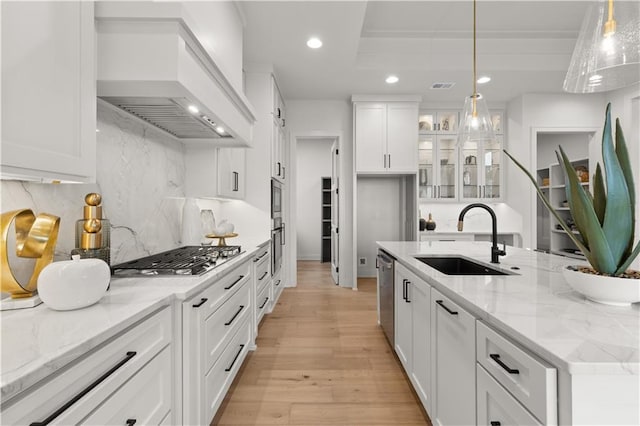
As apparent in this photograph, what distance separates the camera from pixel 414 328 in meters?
1.89

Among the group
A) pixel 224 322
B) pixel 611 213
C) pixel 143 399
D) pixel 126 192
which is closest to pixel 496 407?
pixel 611 213

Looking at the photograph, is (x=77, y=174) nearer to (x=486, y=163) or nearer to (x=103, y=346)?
(x=103, y=346)

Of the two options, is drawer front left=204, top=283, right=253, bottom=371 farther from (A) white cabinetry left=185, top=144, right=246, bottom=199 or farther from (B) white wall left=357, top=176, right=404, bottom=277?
(B) white wall left=357, top=176, right=404, bottom=277

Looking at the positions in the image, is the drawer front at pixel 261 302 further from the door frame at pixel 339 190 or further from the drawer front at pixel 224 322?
the door frame at pixel 339 190

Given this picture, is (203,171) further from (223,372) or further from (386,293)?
(386,293)

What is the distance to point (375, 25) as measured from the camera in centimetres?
354

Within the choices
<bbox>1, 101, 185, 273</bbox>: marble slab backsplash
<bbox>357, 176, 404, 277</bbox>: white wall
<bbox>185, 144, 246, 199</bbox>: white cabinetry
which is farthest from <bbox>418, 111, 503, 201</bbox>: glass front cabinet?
A: <bbox>1, 101, 185, 273</bbox>: marble slab backsplash

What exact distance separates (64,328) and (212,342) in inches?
33.7

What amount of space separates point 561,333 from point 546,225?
19.5ft

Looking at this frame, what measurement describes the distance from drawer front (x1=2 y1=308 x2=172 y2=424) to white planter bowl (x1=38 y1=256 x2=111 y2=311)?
18cm

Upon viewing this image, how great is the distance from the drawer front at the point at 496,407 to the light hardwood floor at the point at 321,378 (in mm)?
846

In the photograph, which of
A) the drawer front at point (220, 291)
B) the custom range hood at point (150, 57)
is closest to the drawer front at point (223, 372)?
the drawer front at point (220, 291)

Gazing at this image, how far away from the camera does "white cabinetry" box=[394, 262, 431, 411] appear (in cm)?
165

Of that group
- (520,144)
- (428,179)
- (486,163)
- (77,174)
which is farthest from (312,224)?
(77,174)
